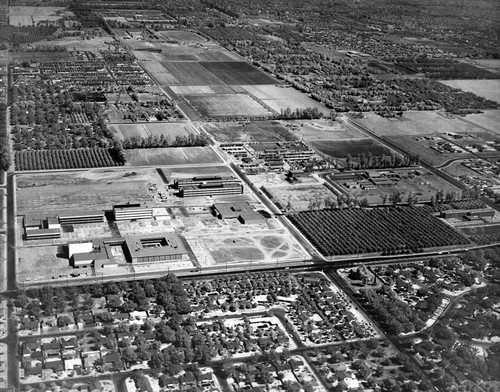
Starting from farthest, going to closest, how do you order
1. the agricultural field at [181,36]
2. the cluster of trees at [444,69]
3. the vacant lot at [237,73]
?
the agricultural field at [181,36] → the cluster of trees at [444,69] → the vacant lot at [237,73]

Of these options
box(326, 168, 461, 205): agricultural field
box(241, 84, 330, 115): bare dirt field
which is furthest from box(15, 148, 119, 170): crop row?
box(241, 84, 330, 115): bare dirt field

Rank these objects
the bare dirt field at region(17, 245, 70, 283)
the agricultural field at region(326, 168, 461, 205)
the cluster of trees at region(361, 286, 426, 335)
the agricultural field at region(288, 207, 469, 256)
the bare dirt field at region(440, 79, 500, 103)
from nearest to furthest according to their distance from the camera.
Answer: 1. the cluster of trees at region(361, 286, 426, 335)
2. the bare dirt field at region(17, 245, 70, 283)
3. the agricultural field at region(288, 207, 469, 256)
4. the agricultural field at region(326, 168, 461, 205)
5. the bare dirt field at region(440, 79, 500, 103)

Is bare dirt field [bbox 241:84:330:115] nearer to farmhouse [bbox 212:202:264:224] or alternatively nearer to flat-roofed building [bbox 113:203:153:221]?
farmhouse [bbox 212:202:264:224]

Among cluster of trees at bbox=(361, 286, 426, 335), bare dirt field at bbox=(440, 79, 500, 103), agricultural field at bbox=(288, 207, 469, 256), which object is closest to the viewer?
cluster of trees at bbox=(361, 286, 426, 335)

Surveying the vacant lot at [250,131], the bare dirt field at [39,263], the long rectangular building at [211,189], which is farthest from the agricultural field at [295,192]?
the bare dirt field at [39,263]

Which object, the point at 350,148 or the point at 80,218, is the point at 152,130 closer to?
the point at 350,148

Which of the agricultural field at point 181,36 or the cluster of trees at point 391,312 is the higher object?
the cluster of trees at point 391,312

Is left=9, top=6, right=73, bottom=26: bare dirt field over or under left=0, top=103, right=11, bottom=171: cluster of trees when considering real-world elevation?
under

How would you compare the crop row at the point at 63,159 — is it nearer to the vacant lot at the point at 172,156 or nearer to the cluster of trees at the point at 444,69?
the vacant lot at the point at 172,156
